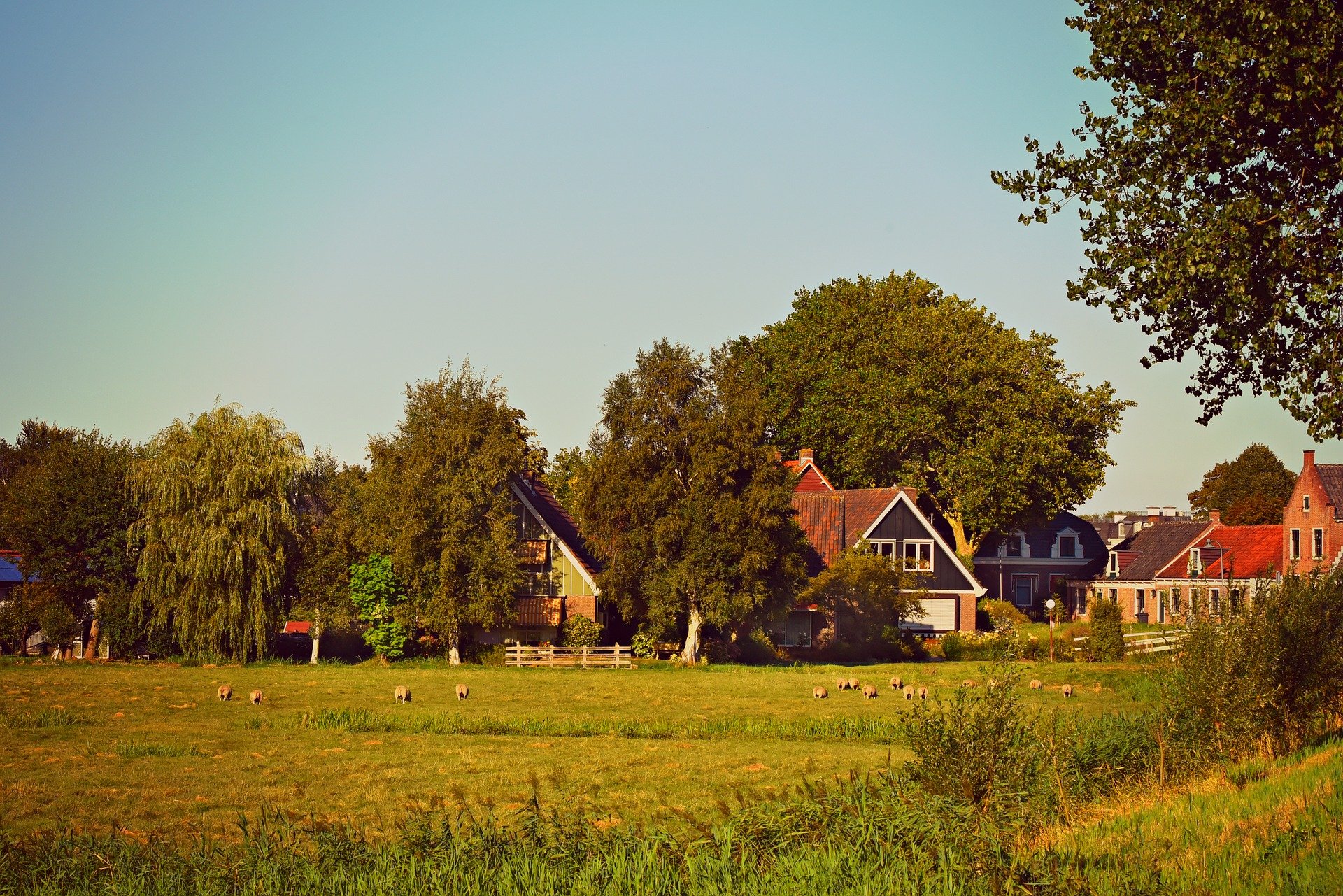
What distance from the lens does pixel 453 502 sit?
4928cm

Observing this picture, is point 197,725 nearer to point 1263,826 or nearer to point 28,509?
point 1263,826

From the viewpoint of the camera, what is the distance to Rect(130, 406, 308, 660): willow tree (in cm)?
4891

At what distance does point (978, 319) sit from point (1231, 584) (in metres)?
51.8

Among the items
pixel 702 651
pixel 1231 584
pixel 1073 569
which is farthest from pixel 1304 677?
pixel 1073 569

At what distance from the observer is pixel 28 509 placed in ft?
169

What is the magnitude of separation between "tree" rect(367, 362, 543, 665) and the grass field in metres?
5.25

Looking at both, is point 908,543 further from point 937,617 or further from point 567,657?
point 567,657

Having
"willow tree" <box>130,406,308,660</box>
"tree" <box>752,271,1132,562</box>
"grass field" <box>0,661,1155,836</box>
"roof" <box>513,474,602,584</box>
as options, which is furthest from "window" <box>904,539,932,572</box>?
"willow tree" <box>130,406,308,660</box>

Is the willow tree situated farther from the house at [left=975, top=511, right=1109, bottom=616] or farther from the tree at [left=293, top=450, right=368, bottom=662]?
the house at [left=975, top=511, right=1109, bottom=616]

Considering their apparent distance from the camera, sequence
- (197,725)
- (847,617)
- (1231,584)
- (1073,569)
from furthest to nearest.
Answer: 1. (1073,569)
2. (847,617)
3. (197,725)
4. (1231,584)

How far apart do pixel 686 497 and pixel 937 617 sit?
20520 mm

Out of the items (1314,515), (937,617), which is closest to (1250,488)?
(1314,515)

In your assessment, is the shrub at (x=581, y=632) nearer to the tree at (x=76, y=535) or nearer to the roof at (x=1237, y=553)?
the tree at (x=76, y=535)

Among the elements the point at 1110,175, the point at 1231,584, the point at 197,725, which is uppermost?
the point at 1110,175
